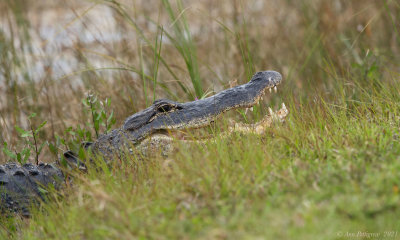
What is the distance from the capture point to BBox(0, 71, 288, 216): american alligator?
14.0ft

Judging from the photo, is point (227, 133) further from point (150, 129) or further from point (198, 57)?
point (198, 57)

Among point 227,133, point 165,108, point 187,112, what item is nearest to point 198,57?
point 165,108

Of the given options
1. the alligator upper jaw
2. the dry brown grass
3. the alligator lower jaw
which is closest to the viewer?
the alligator lower jaw

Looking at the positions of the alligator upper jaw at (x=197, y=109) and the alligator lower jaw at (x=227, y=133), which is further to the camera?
the alligator upper jaw at (x=197, y=109)

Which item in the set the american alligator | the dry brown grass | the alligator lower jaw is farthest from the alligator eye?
the dry brown grass

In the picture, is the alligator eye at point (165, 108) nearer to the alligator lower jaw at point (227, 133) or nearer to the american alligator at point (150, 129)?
the american alligator at point (150, 129)

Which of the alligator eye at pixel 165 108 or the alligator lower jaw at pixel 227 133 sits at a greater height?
the alligator eye at pixel 165 108

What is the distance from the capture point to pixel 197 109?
4.34 metres

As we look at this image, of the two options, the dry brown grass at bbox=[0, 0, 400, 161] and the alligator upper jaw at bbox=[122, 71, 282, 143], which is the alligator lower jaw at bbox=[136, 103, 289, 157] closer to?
the alligator upper jaw at bbox=[122, 71, 282, 143]

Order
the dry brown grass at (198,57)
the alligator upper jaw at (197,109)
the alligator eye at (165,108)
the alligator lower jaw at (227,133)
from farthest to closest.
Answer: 1. the dry brown grass at (198,57)
2. the alligator eye at (165,108)
3. the alligator upper jaw at (197,109)
4. the alligator lower jaw at (227,133)

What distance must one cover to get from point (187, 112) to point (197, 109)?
10 centimetres

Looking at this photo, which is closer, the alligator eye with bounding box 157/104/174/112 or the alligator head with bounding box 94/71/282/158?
the alligator head with bounding box 94/71/282/158

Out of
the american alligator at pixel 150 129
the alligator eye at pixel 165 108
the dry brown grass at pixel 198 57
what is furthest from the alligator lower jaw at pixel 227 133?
the dry brown grass at pixel 198 57

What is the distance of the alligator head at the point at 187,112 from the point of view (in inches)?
168
